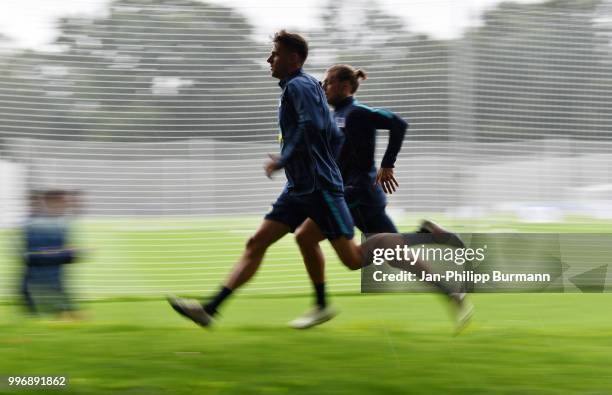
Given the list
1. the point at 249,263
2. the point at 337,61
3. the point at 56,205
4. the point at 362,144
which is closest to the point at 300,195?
the point at 249,263

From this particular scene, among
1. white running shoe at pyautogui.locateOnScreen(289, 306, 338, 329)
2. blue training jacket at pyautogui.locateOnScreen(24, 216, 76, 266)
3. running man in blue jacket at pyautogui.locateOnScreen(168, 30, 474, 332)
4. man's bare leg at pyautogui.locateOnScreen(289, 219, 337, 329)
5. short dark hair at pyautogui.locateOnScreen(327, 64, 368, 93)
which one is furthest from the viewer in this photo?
blue training jacket at pyautogui.locateOnScreen(24, 216, 76, 266)

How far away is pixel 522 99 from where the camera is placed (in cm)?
792

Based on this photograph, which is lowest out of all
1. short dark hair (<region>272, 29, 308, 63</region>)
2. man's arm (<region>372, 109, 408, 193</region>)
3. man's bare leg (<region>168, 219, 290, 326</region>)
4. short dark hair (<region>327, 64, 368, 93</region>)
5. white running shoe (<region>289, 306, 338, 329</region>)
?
white running shoe (<region>289, 306, 338, 329</region>)

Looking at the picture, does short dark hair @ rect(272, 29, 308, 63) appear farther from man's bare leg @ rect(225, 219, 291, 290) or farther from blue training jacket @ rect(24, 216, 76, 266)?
blue training jacket @ rect(24, 216, 76, 266)

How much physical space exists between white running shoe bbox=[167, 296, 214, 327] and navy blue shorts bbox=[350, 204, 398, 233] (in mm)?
1132

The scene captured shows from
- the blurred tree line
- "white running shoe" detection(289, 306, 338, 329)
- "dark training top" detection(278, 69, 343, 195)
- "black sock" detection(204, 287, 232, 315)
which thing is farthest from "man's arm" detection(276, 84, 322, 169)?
the blurred tree line

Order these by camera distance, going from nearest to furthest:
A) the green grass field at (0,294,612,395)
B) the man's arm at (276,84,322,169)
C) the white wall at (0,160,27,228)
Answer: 1. the green grass field at (0,294,612,395)
2. the man's arm at (276,84,322,169)
3. the white wall at (0,160,27,228)

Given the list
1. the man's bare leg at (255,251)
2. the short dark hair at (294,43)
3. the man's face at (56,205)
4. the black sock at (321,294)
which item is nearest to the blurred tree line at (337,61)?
the man's face at (56,205)

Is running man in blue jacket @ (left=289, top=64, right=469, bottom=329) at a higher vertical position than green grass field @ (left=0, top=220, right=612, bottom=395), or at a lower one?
higher

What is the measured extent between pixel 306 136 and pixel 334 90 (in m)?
0.67

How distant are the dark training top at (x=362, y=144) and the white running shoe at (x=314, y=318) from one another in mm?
707

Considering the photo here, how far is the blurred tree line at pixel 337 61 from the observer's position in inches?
298

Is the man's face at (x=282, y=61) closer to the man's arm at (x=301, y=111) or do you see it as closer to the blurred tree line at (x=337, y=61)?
the man's arm at (x=301, y=111)

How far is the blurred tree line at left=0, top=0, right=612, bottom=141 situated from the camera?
24.8 ft
